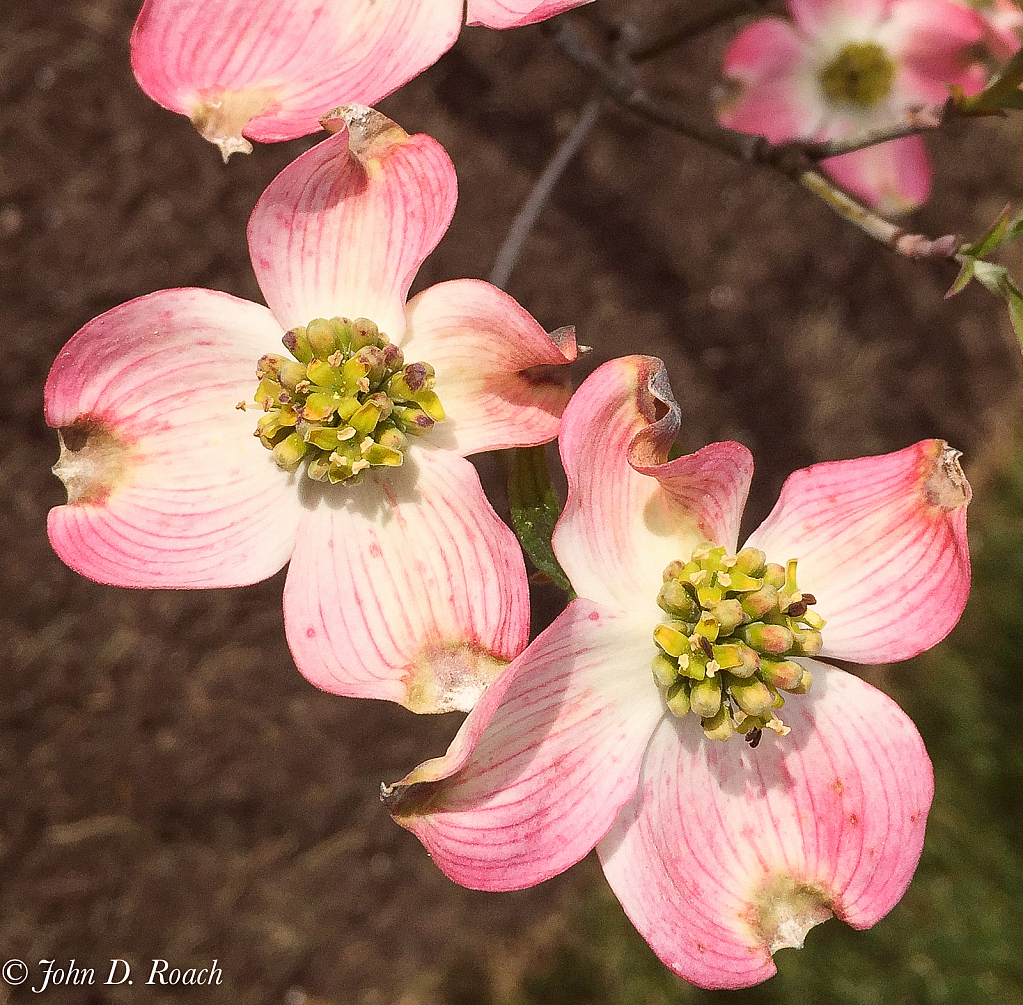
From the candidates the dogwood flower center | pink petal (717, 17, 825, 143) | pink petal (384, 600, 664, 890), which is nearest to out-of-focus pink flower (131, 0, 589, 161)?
pink petal (384, 600, 664, 890)

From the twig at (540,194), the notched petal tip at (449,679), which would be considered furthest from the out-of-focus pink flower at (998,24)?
the notched petal tip at (449,679)

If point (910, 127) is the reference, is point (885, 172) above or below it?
below

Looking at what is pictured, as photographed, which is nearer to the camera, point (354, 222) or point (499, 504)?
point (354, 222)

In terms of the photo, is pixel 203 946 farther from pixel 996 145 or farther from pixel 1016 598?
pixel 996 145

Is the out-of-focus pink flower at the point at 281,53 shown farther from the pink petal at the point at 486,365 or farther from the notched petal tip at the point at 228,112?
the pink petal at the point at 486,365

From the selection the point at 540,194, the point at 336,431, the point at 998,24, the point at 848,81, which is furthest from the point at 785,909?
the point at 848,81

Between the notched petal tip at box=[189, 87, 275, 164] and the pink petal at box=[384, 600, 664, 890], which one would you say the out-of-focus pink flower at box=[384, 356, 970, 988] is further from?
the notched petal tip at box=[189, 87, 275, 164]

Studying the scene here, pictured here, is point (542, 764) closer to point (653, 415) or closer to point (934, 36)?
point (653, 415)
